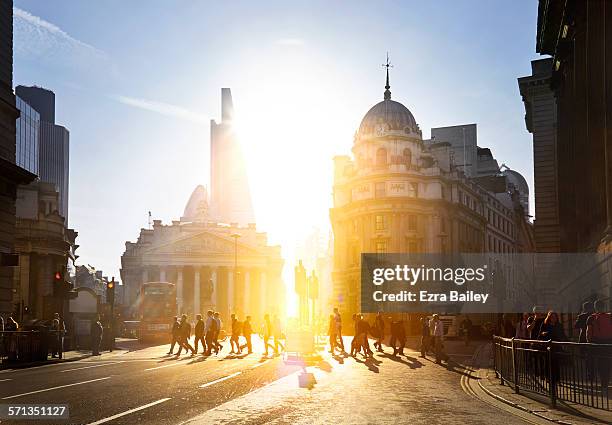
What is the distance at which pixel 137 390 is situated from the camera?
14.5 meters

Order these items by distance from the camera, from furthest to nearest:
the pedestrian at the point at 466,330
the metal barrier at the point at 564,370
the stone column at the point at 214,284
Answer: the stone column at the point at 214,284, the pedestrian at the point at 466,330, the metal barrier at the point at 564,370

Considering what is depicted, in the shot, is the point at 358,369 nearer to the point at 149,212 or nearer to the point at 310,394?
the point at 310,394

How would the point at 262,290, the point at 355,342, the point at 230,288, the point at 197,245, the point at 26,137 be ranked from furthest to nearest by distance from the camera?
1. the point at 26,137
2. the point at 262,290
3. the point at 230,288
4. the point at 197,245
5. the point at 355,342

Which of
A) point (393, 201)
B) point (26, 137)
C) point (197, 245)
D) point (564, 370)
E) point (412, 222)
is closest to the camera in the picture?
point (564, 370)

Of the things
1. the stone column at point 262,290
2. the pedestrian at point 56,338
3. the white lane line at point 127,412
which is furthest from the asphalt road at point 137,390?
the stone column at point 262,290

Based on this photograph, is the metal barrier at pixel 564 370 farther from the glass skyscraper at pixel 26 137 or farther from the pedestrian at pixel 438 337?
the glass skyscraper at pixel 26 137

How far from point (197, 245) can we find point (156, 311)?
70833 millimetres

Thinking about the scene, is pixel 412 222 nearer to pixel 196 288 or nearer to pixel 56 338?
pixel 56 338

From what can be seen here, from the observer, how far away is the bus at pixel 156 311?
173 feet

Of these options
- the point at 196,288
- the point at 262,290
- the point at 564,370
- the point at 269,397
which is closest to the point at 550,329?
the point at 564,370

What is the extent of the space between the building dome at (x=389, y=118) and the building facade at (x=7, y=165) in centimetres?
5132

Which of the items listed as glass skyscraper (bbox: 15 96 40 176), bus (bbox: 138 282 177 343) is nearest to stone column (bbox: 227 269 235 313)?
glass skyscraper (bbox: 15 96 40 176)

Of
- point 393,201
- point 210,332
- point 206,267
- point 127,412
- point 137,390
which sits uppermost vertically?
point 393,201

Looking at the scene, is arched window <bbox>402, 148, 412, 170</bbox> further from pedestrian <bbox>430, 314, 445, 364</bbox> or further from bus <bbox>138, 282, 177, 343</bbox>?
pedestrian <bbox>430, 314, 445, 364</bbox>
